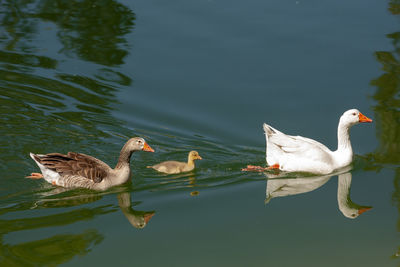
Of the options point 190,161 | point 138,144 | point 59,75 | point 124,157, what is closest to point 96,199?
point 124,157

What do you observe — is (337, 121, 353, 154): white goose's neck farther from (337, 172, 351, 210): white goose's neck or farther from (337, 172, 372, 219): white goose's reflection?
(337, 172, 372, 219): white goose's reflection

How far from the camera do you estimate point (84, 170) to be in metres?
10.5

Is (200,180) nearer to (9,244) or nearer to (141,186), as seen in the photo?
(141,186)

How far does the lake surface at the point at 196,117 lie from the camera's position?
8.73 metres

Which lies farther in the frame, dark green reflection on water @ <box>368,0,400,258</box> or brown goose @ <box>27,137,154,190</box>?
dark green reflection on water @ <box>368,0,400,258</box>

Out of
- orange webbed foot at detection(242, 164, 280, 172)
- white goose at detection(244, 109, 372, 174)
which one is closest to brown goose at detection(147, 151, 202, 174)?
orange webbed foot at detection(242, 164, 280, 172)

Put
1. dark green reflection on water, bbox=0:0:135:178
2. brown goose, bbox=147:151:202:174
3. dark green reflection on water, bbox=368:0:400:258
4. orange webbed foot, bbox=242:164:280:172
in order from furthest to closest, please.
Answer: dark green reflection on water, bbox=0:0:135:178 → dark green reflection on water, bbox=368:0:400:258 → orange webbed foot, bbox=242:164:280:172 → brown goose, bbox=147:151:202:174

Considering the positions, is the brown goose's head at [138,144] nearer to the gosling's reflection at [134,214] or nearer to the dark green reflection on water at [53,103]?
the gosling's reflection at [134,214]

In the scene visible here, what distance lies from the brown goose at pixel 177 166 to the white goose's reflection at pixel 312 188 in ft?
4.75

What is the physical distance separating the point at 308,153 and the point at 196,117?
2.88 meters

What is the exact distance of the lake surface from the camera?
8.73 metres

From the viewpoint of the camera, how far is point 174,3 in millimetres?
18797

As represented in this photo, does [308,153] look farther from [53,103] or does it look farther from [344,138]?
[53,103]

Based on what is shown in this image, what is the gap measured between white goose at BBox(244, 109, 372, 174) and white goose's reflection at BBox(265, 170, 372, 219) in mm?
209
